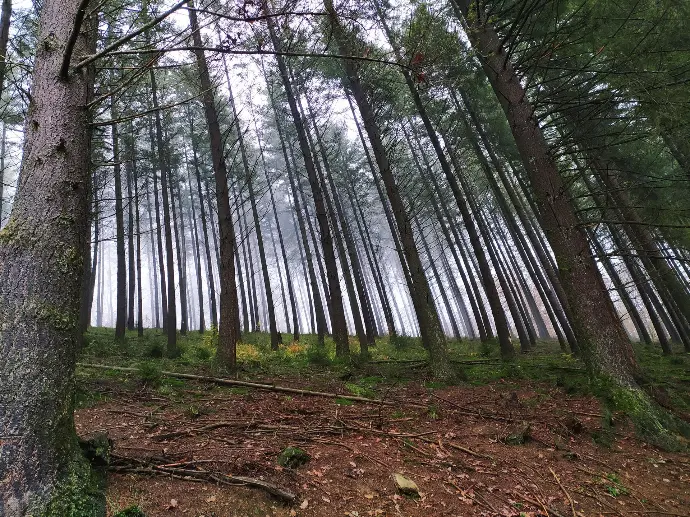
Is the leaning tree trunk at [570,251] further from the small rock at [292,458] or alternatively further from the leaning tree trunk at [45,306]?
the leaning tree trunk at [45,306]

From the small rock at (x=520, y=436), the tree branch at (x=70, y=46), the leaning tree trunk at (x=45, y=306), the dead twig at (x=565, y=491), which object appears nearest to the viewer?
the leaning tree trunk at (x=45, y=306)

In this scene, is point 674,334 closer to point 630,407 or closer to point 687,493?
point 630,407

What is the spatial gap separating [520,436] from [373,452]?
6.00ft

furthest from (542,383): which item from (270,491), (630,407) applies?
(270,491)

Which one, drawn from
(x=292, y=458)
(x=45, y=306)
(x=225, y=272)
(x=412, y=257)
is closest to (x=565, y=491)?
(x=292, y=458)

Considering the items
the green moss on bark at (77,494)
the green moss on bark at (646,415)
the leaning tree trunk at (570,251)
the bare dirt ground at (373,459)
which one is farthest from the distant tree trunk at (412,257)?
the green moss on bark at (77,494)

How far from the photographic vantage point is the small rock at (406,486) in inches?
108

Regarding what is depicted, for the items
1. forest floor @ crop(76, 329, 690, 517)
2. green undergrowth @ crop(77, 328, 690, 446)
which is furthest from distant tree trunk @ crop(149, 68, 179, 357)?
forest floor @ crop(76, 329, 690, 517)

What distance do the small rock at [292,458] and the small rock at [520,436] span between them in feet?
7.84

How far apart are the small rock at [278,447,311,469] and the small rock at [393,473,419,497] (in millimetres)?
835

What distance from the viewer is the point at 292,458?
302 centimetres

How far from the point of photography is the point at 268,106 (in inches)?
783

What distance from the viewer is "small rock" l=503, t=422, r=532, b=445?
3871mm

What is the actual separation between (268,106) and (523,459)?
20.9 metres
